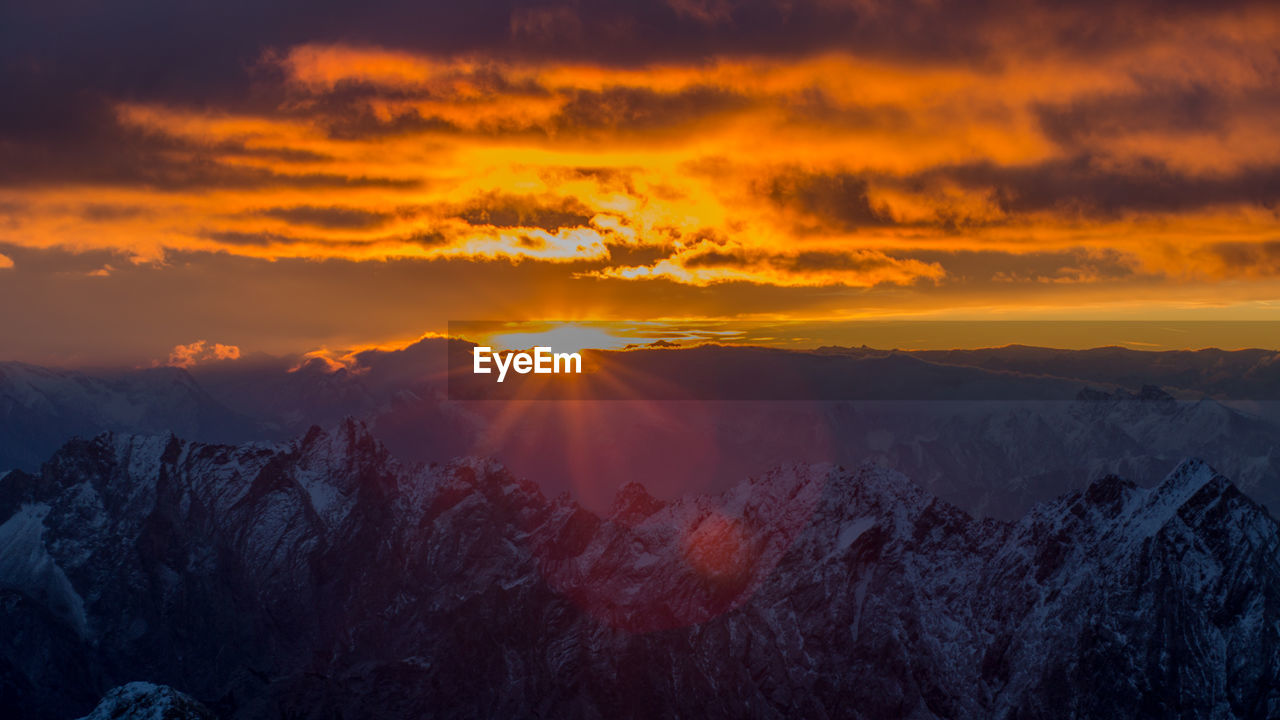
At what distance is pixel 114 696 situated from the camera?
163 metres

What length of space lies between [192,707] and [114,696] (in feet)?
38.0

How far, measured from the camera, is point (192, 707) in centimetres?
16462
